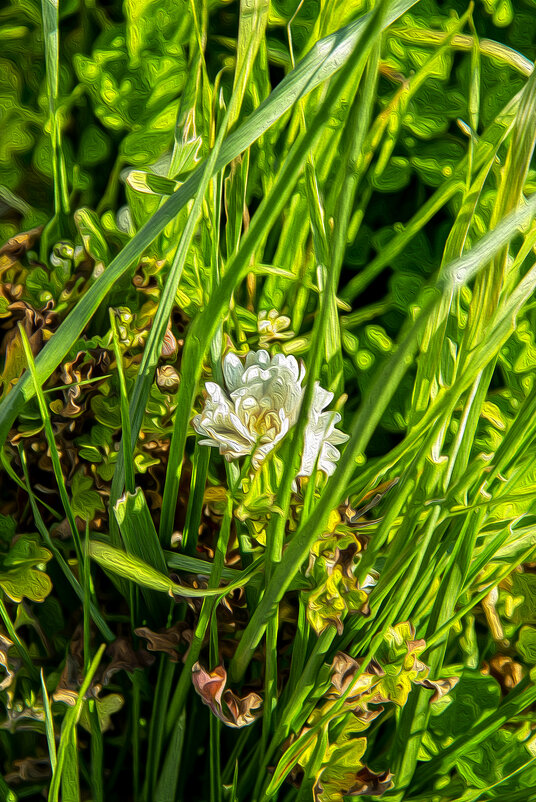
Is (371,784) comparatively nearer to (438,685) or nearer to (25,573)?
(438,685)

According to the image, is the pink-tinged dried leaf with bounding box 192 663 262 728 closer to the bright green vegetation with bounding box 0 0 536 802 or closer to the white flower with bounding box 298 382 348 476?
the bright green vegetation with bounding box 0 0 536 802

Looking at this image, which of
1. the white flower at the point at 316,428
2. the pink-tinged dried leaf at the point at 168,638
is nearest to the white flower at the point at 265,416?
the white flower at the point at 316,428

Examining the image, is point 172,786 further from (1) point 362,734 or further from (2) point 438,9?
(2) point 438,9

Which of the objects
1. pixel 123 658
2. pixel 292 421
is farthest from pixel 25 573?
pixel 292 421

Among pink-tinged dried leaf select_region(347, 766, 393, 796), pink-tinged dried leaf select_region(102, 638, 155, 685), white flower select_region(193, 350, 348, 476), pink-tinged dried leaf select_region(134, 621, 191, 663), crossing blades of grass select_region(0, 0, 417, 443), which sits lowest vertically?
pink-tinged dried leaf select_region(347, 766, 393, 796)

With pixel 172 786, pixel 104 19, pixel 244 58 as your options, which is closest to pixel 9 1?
pixel 104 19

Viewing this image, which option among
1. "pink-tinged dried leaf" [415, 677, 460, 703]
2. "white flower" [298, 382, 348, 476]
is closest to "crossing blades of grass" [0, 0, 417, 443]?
"white flower" [298, 382, 348, 476]

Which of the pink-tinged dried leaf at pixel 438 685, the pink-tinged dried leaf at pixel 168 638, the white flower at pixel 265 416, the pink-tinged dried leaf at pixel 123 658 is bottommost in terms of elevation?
the pink-tinged dried leaf at pixel 123 658

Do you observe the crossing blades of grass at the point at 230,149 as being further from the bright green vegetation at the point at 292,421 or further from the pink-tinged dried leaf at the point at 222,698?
the pink-tinged dried leaf at the point at 222,698
